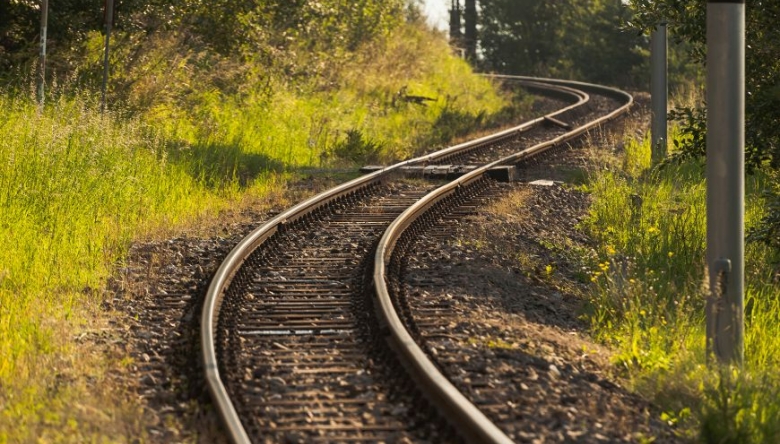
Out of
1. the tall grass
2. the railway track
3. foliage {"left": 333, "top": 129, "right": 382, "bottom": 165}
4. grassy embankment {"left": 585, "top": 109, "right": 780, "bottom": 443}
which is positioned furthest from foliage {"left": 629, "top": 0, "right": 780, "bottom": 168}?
foliage {"left": 333, "top": 129, "right": 382, "bottom": 165}

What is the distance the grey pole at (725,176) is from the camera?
24.7 ft

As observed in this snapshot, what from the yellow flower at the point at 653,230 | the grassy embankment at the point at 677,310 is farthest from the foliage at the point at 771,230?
the yellow flower at the point at 653,230

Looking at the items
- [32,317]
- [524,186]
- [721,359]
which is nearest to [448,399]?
[721,359]

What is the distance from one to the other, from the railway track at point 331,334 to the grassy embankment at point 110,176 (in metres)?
0.79

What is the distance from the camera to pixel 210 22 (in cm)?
2030

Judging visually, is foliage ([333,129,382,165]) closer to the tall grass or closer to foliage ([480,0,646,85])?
the tall grass

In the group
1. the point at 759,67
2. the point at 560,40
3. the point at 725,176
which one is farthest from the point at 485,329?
the point at 560,40

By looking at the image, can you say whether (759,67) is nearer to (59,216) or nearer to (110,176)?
(59,216)

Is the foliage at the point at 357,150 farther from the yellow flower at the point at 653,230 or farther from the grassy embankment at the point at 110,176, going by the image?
the yellow flower at the point at 653,230

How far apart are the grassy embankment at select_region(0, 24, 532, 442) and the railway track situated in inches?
31.0

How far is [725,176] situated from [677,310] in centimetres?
107

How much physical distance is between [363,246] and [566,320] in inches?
113

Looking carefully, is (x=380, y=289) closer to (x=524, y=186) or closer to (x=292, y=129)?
(x=524, y=186)

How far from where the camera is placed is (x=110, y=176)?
13.6m
